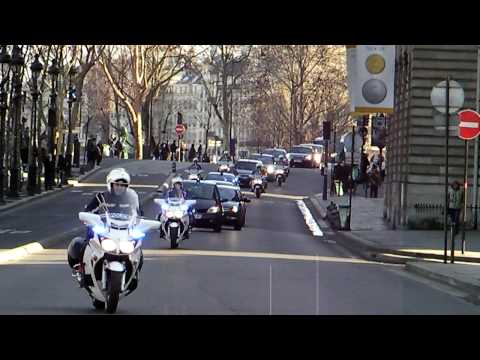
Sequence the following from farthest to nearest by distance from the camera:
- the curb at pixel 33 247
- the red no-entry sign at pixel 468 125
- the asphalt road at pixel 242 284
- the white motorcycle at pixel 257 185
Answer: the white motorcycle at pixel 257 185 → the red no-entry sign at pixel 468 125 → the curb at pixel 33 247 → the asphalt road at pixel 242 284

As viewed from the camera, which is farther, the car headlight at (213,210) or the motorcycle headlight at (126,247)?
the car headlight at (213,210)

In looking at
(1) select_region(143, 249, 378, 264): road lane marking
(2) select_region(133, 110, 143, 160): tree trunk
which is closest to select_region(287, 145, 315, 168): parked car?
(2) select_region(133, 110, 143, 160): tree trunk

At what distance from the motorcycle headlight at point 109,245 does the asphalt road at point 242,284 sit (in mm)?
1261

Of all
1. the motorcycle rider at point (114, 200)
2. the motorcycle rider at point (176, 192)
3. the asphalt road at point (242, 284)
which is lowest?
the asphalt road at point (242, 284)

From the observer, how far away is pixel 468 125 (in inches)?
962

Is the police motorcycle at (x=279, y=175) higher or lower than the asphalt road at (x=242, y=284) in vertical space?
lower

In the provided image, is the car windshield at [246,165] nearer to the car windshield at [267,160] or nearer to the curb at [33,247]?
the car windshield at [267,160]

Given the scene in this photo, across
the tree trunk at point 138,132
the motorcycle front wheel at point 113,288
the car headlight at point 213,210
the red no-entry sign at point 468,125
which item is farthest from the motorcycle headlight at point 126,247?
the tree trunk at point 138,132

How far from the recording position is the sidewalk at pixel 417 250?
21641 millimetres

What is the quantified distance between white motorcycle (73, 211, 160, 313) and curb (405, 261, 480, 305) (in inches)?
276
